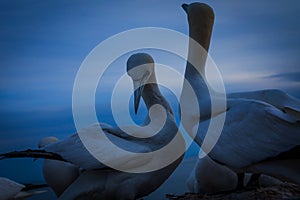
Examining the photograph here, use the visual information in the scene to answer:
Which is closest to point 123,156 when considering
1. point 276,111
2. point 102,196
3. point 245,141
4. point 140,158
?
point 140,158

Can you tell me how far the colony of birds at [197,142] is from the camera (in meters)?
3.82

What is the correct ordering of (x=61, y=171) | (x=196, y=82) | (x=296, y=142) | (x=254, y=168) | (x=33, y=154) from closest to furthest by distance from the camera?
(x=296, y=142), (x=254, y=168), (x=33, y=154), (x=196, y=82), (x=61, y=171)

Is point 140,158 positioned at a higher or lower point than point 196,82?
lower

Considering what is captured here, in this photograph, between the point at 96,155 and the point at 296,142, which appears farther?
the point at 96,155

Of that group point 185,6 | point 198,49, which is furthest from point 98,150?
point 185,6

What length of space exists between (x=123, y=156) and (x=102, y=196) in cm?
51

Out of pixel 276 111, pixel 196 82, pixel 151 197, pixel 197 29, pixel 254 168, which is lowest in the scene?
pixel 151 197

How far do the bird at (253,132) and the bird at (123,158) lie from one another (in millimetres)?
304

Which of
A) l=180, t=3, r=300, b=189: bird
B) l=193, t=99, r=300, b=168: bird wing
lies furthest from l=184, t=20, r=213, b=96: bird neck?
l=193, t=99, r=300, b=168: bird wing

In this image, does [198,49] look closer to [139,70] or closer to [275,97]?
[139,70]

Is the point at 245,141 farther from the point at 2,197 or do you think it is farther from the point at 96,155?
the point at 2,197

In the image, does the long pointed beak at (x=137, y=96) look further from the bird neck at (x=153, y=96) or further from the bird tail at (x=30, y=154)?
the bird tail at (x=30, y=154)

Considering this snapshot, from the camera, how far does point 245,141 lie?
3965 mm

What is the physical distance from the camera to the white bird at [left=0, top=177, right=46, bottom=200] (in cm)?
539
